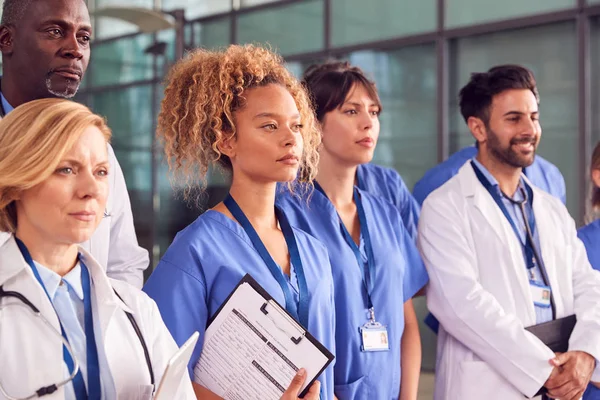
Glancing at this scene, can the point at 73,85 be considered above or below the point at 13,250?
above

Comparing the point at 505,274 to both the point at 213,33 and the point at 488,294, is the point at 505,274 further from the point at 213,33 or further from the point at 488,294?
the point at 213,33

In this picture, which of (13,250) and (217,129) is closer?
(13,250)

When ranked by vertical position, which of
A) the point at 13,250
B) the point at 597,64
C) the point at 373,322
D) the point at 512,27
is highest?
the point at 512,27

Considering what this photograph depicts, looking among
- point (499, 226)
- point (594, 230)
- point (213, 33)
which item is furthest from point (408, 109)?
point (499, 226)

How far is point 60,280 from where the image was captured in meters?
1.39

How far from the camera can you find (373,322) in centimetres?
237

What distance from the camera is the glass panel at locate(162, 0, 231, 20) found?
8367 millimetres

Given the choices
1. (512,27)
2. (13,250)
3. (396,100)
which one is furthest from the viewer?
(396,100)

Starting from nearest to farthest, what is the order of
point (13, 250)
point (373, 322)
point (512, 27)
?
1. point (13, 250)
2. point (373, 322)
3. point (512, 27)

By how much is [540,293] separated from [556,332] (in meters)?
0.15

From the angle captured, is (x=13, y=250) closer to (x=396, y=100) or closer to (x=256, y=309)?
(x=256, y=309)

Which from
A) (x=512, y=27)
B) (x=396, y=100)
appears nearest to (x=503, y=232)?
(x=512, y=27)

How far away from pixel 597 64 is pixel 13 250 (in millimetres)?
4941

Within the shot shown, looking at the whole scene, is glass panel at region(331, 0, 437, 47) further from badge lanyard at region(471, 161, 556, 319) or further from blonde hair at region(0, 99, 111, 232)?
blonde hair at region(0, 99, 111, 232)
